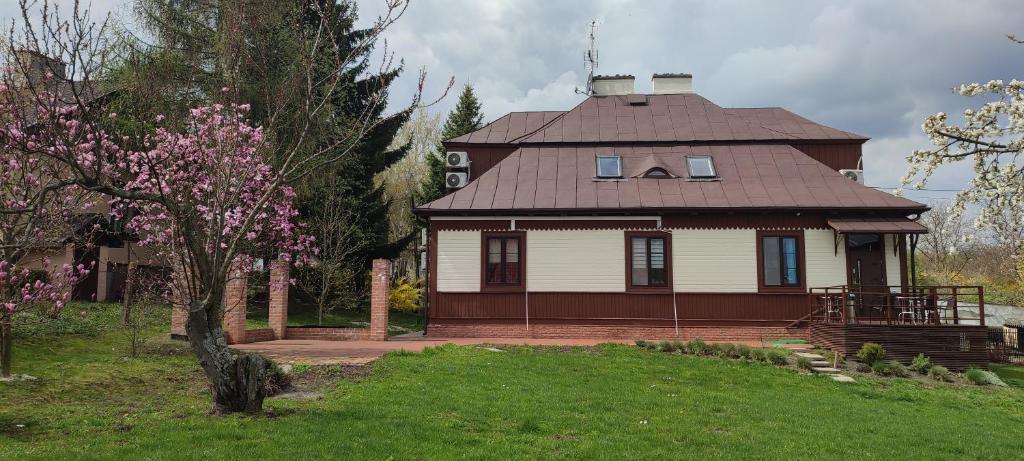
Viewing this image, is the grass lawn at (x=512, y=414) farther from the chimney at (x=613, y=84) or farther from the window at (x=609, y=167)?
the chimney at (x=613, y=84)

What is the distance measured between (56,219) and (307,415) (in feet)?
16.7

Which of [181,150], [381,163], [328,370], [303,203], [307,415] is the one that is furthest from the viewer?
[381,163]

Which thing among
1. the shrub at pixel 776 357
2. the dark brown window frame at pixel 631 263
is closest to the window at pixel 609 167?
the dark brown window frame at pixel 631 263

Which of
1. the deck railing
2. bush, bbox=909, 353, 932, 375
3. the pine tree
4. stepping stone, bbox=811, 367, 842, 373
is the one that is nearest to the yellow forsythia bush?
the pine tree

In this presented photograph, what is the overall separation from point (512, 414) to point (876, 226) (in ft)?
43.2

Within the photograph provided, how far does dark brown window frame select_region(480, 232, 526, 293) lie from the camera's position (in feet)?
58.1

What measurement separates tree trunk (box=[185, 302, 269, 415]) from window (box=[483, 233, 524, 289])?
10.7m

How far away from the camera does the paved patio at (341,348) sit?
12.3m

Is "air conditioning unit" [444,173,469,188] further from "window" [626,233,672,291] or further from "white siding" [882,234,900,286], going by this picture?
"white siding" [882,234,900,286]

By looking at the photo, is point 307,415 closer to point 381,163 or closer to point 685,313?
point 685,313

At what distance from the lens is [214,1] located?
1906 centimetres

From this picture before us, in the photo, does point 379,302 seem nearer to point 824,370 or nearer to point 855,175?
point 824,370

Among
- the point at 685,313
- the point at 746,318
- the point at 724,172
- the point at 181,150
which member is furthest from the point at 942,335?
the point at 181,150

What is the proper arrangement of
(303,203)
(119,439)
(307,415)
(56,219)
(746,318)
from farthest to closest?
(303,203) → (746,318) → (56,219) → (307,415) → (119,439)
